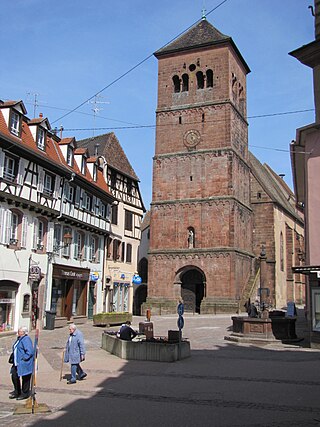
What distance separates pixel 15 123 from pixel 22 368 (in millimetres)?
16768

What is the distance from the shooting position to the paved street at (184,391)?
314 inches

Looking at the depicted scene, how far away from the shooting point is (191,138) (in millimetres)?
43406

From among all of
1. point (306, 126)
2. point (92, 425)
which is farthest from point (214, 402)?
point (306, 126)

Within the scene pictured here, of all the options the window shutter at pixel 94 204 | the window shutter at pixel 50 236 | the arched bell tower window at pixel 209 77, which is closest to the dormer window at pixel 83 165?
the window shutter at pixel 94 204

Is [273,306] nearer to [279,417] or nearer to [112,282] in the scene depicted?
[112,282]

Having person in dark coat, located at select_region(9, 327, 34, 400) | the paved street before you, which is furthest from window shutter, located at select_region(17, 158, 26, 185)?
person in dark coat, located at select_region(9, 327, 34, 400)

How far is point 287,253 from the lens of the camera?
54281 mm

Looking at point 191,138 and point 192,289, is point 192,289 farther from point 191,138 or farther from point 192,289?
point 191,138

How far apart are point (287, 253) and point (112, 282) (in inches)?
973

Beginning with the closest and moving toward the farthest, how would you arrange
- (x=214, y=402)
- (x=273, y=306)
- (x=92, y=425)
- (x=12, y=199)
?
(x=92, y=425), (x=214, y=402), (x=12, y=199), (x=273, y=306)

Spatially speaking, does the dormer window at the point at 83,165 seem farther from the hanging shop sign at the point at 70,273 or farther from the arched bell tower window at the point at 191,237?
the arched bell tower window at the point at 191,237

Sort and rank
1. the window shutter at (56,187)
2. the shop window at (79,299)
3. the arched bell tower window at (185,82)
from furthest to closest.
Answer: the arched bell tower window at (185,82) < the shop window at (79,299) < the window shutter at (56,187)

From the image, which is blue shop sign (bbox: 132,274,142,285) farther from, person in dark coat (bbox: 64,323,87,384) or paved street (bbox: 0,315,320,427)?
person in dark coat (bbox: 64,323,87,384)

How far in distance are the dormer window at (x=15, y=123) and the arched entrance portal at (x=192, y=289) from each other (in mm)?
21511
